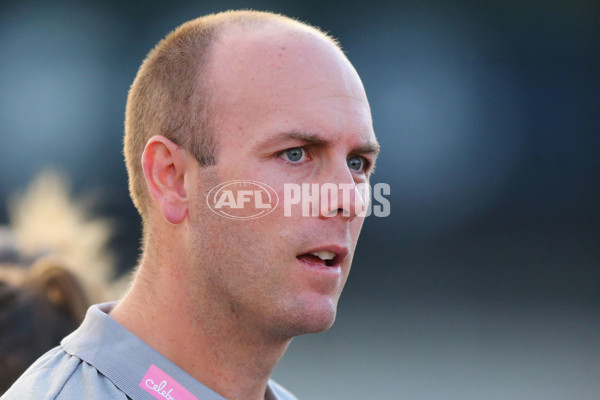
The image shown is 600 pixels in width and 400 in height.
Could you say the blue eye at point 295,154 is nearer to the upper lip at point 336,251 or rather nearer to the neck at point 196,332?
the upper lip at point 336,251

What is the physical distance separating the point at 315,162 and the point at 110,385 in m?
0.73

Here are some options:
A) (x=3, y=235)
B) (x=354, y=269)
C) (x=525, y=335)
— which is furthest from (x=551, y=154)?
(x=3, y=235)

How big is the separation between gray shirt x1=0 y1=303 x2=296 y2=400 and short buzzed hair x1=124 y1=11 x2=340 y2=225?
37 cm

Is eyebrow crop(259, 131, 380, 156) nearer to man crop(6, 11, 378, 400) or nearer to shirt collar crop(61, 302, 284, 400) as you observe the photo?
man crop(6, 11, 378, 400)

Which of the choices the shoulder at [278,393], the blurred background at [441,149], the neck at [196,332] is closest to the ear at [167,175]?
the neck at [196,332]

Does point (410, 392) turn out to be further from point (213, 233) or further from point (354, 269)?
point (213, 233)

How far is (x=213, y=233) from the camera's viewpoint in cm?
195

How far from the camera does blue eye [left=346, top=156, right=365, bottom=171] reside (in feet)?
6.87

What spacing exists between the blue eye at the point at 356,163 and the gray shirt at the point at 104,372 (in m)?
0.69

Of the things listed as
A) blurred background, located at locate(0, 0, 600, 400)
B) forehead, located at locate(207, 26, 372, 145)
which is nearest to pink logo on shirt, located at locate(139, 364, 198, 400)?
forehead, located at locate(207, 26, 372, 145)


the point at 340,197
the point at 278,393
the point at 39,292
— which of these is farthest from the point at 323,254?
the point at 39,292

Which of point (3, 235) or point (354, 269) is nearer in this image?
point (3, 235)

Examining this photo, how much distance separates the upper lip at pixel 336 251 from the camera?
1954 millimetres

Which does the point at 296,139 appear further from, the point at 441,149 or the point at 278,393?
the point at 441,149
